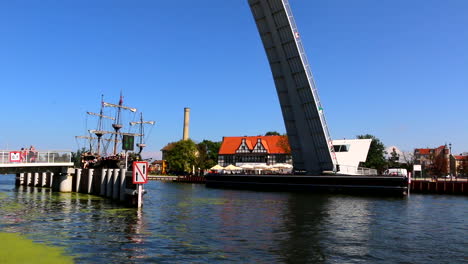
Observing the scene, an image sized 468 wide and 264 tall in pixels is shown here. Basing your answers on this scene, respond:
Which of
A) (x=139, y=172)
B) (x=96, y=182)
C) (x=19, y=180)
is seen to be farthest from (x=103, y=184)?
(x=19, y=180)

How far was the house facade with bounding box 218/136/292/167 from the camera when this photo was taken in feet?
302

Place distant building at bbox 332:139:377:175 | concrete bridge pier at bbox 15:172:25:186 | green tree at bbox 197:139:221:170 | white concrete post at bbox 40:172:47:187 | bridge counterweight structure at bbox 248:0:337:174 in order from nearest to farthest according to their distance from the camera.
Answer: bridge counterweight structure at bbox 248:0:337:174 < white concrete post at bbox 40:172:47:187 < concrete bridge pier at bbox 15:172:25:186 < distant building at bbox 332:139:377:175 < green tree at bbox 197:139:221:170

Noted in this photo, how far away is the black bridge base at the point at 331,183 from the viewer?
41.3 metres

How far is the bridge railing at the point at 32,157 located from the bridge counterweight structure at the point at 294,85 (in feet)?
73.2

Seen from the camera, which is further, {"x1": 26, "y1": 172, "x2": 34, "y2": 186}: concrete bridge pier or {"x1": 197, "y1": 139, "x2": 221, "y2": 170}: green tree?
{"x1": 197, "y1": 139, "x2": 221, "y2": 170}: green tree

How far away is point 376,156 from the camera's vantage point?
3593 inches

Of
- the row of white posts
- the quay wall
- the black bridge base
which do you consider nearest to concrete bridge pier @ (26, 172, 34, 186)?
the row of white posts

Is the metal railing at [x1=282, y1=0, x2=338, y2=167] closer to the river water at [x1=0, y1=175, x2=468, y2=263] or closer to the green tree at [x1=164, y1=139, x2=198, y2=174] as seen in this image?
the river water at [x1=0, y1=175, x2=468, y2=263]

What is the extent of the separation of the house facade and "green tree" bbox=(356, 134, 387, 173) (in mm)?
17528

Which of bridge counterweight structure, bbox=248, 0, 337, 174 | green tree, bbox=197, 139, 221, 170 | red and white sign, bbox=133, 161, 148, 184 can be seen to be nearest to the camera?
red and white sign, bbox=133, 161, 148, 184

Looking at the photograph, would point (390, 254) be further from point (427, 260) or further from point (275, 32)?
point (275, 32)

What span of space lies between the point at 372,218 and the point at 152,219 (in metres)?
11.6

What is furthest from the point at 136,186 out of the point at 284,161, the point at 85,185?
the point at 284,161

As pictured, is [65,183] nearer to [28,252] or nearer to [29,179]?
[29,179]
